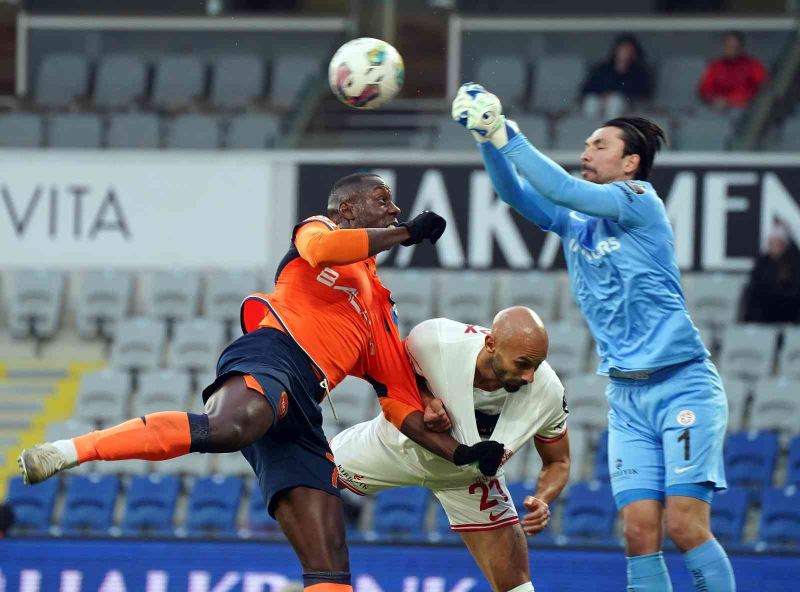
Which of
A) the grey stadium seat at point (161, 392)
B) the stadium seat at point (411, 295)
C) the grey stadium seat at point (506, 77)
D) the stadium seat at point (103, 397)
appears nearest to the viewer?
the grey stadium seat at point (161, 392)

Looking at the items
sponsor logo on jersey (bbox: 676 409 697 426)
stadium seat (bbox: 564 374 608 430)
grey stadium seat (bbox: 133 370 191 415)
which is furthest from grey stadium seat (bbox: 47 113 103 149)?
sponsor logo on jersey (bbox: 676 409 697 426)

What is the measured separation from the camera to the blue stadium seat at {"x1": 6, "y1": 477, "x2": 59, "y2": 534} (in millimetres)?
11617

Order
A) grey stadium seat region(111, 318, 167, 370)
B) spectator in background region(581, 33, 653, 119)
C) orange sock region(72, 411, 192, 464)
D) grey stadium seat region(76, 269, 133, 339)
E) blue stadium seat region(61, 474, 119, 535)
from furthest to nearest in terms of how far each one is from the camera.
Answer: spectator in background region(581, 33, 653, 119)
grey stadium seat region(76, 269, 133, 339)
grey stadium seat region(111, 318, 167, 370)
blue stadium seat region(61, 474, 119, 535)
orange sock region(72, 411, 192, 464)

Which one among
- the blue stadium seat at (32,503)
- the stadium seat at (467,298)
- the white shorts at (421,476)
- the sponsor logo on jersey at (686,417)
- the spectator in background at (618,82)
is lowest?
the blue stadium seat at (32,503)

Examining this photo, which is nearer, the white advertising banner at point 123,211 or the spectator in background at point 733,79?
the spectator in background at point 733,79

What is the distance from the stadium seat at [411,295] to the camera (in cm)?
1358

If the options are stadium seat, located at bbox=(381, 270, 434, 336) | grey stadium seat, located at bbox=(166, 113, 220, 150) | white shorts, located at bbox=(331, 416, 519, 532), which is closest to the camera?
white shorts, located at bbox=(331, 416, 519, 532)

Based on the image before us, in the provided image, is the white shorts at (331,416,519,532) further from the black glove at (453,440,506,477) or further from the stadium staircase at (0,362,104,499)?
the stadium staircase at (0,362,104,499)

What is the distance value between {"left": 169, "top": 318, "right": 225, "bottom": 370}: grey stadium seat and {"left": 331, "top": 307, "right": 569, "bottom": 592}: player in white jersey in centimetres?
698

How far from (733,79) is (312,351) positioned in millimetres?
10066

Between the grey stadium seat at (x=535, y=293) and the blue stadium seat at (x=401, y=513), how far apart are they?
9.59 ft

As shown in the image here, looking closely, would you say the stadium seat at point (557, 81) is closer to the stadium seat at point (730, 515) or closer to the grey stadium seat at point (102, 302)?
the grey stadium seat at point (102, 302)

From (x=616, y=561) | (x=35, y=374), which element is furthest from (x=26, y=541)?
(x=35, y=374)

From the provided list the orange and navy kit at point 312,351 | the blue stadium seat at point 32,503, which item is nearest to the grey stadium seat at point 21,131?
the blue stadium seat at point 32,503
